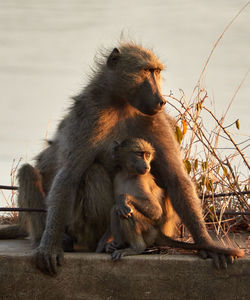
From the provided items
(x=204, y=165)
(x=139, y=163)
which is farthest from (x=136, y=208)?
(x=204, y=165)

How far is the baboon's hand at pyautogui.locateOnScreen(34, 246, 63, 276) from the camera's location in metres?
4.50

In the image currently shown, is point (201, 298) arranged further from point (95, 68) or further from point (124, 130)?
point (95, 68)

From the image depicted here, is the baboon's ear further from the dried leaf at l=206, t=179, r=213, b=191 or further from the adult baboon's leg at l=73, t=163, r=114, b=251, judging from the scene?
the dried leaf at l=206, t=179, r=213, b=191

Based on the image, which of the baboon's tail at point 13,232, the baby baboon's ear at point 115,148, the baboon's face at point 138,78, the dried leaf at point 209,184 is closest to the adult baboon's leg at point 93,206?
the baby baboon's ear at point 115,148

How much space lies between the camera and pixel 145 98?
15.8 feet

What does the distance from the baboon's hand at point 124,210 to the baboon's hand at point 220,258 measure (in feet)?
2.47

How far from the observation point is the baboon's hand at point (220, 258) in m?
4.50

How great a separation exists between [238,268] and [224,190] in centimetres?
218

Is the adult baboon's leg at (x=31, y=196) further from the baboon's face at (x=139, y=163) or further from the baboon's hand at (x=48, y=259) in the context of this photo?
the baboon's face at (x=139, y=163)

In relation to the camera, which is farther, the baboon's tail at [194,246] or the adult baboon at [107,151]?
the adult baboon at [107,151]

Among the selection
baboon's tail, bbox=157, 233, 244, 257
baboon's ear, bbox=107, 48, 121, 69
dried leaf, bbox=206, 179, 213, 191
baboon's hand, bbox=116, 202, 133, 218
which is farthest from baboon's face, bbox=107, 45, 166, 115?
dried leaf, bbox=206, 179, 213, 191

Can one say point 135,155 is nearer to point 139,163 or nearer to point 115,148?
point 139,163

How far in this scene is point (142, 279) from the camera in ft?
14.8

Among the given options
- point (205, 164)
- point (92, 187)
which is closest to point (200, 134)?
point (205, 164)
